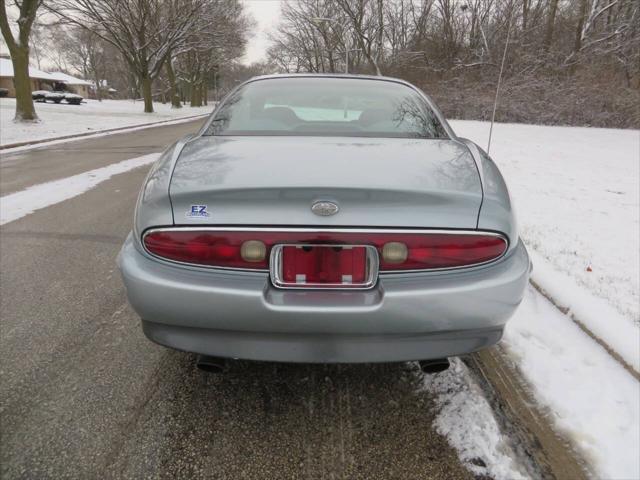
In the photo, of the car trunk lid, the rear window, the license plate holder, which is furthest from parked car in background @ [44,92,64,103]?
the license plate holder

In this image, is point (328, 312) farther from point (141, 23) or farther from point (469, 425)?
point (141, 23)

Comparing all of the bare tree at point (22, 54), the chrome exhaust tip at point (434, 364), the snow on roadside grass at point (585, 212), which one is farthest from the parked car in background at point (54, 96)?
the chrome exhaust tip at point (434, 364)

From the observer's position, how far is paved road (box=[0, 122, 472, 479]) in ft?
5.43

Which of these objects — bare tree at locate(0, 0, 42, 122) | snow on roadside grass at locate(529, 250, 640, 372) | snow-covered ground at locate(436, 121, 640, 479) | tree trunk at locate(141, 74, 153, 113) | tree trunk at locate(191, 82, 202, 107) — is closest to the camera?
snow-covered ground at locate(436, 121, 640, 479)

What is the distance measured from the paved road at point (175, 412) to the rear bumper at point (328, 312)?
414 millimetres

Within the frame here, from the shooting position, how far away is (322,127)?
8.31 ft

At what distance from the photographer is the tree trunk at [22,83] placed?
620 inches

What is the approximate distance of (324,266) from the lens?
5.11ft

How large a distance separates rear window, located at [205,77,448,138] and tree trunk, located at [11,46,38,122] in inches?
678

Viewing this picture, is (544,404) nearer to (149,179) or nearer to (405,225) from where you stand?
(405,225)

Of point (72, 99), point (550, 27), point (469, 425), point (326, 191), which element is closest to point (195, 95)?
point (72, 99)

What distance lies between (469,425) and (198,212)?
141cm

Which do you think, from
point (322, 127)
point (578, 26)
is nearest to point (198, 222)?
point (322, 127)

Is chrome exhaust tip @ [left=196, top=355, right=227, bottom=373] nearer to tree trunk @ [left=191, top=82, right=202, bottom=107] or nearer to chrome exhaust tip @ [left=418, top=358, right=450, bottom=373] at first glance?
chrome exhaust tip @ [left=418, top=358, right=450, bottom=373]
